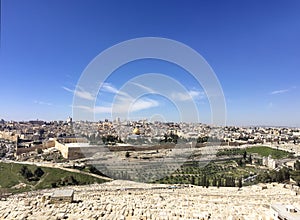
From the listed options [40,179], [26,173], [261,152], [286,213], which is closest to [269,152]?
[261,152]

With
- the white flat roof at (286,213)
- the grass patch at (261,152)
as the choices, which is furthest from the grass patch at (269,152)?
the white flat roof at (286,213)

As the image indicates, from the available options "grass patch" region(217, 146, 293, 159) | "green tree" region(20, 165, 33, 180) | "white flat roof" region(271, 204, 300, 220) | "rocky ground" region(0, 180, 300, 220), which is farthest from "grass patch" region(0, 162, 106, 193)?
"grass patch" region(217, 146, 293, 159)

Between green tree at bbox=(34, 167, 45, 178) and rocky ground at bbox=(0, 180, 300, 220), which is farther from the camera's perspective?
green tree at bbox=(34, 167, 45, 178)

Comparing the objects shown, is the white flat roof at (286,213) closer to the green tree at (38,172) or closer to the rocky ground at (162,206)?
the rocky ground at (162,206)

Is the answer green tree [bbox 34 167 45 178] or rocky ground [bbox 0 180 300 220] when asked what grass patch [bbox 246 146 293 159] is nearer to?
rocky ground [bbox 0 180 300 220]

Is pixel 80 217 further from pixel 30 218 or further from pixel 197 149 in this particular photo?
pixel 197 149

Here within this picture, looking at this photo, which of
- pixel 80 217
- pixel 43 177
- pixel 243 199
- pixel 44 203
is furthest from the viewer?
pixel 43 177

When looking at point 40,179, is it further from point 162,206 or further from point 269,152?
point 269,152

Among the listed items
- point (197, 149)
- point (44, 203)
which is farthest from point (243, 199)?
point (197, 149)
